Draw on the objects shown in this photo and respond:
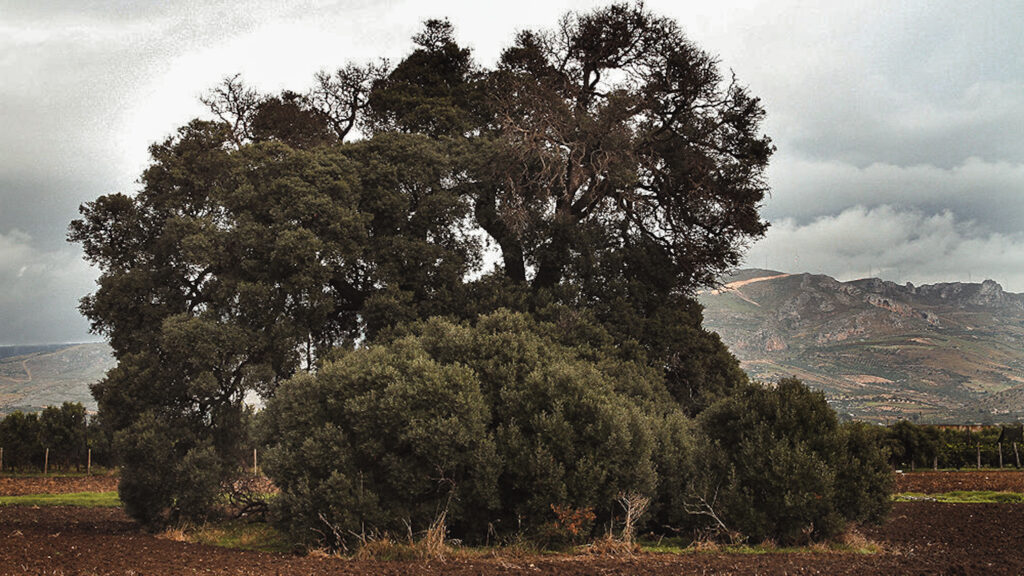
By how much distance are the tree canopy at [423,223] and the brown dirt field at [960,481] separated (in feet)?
42.0

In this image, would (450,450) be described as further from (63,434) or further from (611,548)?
(63,434)

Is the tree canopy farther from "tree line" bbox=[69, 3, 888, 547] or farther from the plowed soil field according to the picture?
the plowed soil field

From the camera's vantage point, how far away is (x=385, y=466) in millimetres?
18062

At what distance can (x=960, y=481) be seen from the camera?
3662cm

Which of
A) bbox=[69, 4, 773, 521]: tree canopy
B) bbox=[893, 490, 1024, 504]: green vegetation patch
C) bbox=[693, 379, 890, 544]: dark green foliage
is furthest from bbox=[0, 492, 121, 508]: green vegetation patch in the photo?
bbox=[893, 490, 1024, 504]: green vegetation patch

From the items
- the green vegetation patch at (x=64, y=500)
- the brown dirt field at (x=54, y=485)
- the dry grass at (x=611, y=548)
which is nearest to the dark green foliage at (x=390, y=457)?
the dry grass at (x=611, y=548)

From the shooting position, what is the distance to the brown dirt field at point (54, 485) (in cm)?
3350

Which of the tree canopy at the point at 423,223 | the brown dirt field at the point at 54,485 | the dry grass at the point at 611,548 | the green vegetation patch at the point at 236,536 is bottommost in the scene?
the brown dirt field at the point at 54,485

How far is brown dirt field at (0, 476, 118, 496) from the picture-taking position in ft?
110

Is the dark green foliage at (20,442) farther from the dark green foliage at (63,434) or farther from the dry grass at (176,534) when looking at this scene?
the dry grass at (176,534)

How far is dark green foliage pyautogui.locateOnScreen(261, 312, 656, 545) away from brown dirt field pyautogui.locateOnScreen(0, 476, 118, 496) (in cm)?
2099

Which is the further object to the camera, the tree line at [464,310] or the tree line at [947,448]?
the tree line at [947,448]

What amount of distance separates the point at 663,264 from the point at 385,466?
611 inches

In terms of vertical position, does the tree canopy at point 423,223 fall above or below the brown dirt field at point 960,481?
above
